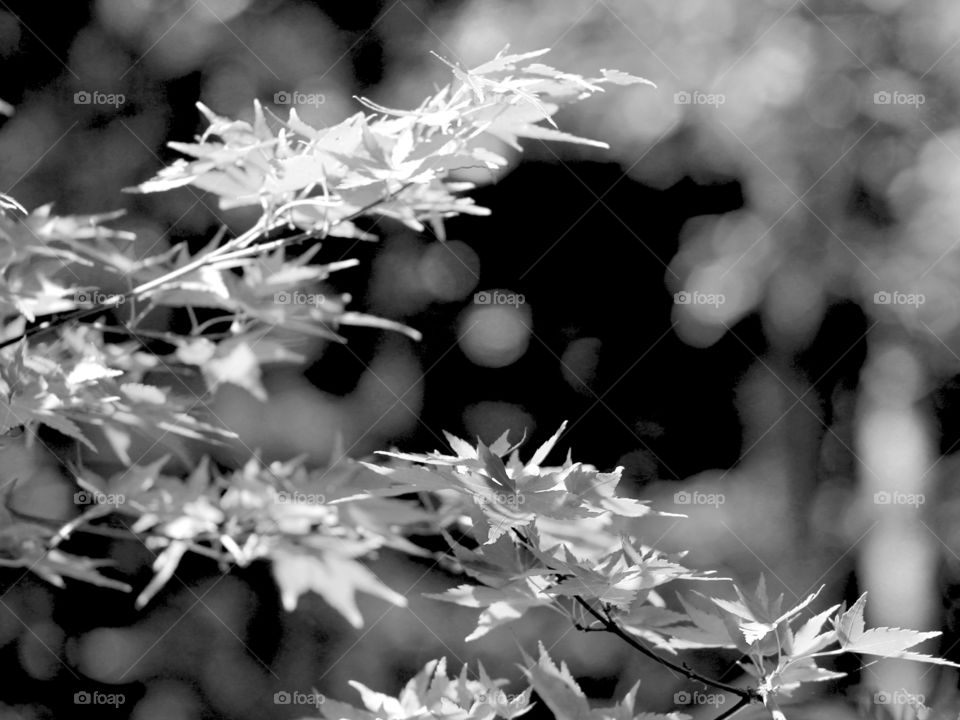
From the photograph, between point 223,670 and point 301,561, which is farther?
point 223,670

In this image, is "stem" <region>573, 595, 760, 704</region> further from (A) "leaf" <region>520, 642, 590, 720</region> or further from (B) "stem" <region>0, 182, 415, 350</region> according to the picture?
(B) "stem" <region>0, 182, 415, 350</region>

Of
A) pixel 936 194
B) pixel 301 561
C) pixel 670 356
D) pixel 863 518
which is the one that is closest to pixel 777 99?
pixel 936 194

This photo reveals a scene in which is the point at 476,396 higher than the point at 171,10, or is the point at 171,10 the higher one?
the point at 171,10

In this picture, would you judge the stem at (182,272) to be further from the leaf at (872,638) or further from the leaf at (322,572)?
the leaf at (872,638)

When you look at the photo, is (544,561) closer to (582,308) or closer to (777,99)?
(582,308)

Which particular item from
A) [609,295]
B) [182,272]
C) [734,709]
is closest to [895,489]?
[609,295]

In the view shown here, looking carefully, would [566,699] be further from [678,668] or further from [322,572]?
[322,572]

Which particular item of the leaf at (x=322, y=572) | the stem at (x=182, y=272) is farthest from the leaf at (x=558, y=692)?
the stem at (x=182, y=272)

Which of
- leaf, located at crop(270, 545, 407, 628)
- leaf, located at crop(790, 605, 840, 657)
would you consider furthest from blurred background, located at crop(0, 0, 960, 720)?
leaf, located at crop(790, 605, 840, 657)

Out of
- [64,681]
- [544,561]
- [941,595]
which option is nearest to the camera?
[544,561]
